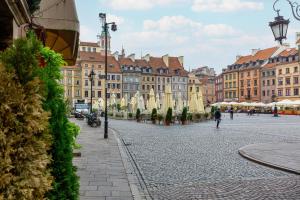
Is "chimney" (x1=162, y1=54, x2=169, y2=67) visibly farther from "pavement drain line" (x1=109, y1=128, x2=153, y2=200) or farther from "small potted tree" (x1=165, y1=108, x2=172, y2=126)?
"pavement drain line" (x1=109, y1=128, x2=153, y2=200)

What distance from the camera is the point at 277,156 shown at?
43.5ft

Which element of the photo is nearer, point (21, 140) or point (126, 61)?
point (21, 140)

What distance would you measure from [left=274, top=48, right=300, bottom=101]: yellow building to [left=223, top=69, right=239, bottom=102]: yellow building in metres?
16.5

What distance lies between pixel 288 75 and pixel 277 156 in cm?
8399

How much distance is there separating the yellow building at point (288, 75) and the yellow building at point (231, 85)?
16526 mm

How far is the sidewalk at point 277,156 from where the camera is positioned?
37.0 ft

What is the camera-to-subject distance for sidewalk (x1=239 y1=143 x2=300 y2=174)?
1127cm

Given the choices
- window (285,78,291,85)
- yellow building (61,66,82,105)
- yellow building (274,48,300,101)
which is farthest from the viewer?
yellow building (61,66,82,105)

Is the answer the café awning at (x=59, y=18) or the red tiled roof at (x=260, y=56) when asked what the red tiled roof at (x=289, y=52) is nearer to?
the red tiled roof at (x=260, y=56)

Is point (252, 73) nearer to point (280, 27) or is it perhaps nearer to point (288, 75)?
point (288, 75)

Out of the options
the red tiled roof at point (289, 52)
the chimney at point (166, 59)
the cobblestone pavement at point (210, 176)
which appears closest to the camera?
the cobblestone pavement at point (210, 176)

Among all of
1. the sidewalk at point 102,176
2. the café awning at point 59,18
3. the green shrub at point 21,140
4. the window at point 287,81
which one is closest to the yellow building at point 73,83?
the window at point 287,81

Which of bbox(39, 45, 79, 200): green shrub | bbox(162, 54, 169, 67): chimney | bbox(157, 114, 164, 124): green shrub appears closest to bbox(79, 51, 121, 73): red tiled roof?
bbox(162, 54, 169, 67): chimney

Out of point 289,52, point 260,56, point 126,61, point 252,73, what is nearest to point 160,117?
point 289,52
